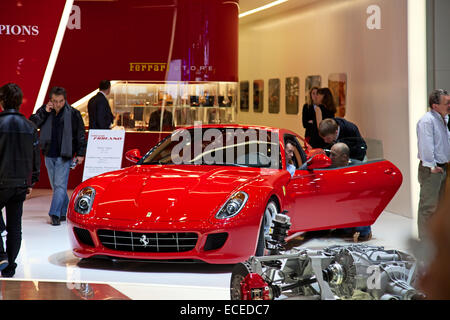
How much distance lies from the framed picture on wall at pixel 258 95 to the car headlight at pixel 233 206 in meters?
11.7

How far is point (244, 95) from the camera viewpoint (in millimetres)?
19422

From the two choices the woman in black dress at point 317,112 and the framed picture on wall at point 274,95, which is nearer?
the woman in black dress at point 317,112

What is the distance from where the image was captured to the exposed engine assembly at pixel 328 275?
3.44 meters

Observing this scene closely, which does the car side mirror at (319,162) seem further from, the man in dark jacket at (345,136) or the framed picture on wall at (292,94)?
the framed picture on wall at (292,94)

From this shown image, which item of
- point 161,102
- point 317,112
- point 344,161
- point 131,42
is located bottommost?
point 344,161

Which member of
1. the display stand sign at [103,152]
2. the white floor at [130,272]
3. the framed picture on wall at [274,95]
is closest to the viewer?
the white floor at [130,272]

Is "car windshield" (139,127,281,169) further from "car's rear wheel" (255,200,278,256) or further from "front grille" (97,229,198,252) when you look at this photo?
"front grille" (97,229,198,252)

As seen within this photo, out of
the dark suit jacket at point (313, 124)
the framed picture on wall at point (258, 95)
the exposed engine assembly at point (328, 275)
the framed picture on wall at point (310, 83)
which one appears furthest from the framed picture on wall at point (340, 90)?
the exposed engine assembly at point (328, 275)

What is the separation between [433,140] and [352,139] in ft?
2.99

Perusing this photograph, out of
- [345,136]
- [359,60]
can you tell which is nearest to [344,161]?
[345,136]

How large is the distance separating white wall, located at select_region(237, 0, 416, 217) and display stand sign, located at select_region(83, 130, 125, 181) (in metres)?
3.72

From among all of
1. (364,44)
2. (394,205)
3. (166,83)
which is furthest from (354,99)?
(166,83)

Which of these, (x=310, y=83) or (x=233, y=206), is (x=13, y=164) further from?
(x=310, y=83)

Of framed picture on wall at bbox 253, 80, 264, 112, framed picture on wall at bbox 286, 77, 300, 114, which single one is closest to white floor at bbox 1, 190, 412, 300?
framed picture on wall at bbox 286, 77, 300, 114
